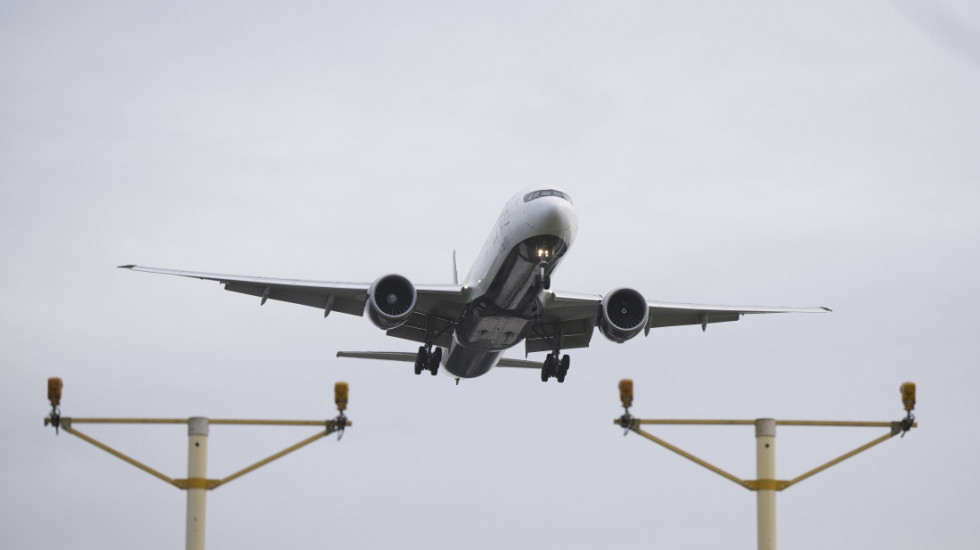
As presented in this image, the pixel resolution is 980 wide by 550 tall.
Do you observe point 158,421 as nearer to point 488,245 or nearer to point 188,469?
point 188,469

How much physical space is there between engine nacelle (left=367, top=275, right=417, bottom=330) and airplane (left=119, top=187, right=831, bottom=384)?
0.09 feet

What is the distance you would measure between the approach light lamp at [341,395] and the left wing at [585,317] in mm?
24592

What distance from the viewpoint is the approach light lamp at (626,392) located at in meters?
19.5

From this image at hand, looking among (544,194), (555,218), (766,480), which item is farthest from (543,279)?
(766,480)

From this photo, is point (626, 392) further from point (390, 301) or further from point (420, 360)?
point (420, 360)

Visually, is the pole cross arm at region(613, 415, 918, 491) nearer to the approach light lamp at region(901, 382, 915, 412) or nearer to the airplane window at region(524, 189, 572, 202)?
the approach light lamp at region(901, 382, 915, 412)

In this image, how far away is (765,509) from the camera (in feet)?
60.6

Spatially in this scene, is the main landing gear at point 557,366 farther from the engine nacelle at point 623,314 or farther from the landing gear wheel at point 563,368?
the engine nacelle at point 623,314

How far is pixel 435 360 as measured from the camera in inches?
1818

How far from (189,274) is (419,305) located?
710 centimetres

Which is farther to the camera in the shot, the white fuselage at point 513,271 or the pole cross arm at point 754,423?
the white fuselage at point 513,271

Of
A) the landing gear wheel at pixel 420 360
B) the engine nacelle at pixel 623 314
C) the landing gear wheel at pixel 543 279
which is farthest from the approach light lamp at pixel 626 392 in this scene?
the landing gear wheel at pixel 420 360

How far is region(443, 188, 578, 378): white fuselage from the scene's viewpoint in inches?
1534

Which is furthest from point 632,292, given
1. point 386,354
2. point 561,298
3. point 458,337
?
point 386,354
